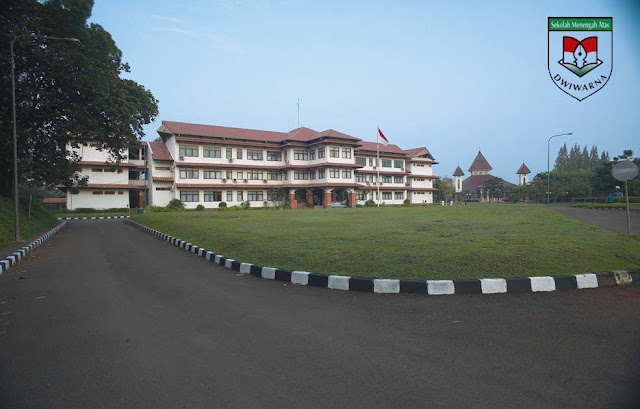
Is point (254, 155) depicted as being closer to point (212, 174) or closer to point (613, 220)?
point (212, 174)

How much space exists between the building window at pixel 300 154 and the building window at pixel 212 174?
31.4 ft

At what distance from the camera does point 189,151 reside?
41438mm

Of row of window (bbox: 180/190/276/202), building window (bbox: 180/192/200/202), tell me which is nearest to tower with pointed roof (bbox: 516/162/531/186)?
row of window (bbox: 180/190/276/202)

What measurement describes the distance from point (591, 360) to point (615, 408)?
82cm

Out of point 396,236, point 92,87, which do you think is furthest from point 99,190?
point 396,236

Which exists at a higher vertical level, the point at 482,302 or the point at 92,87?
the point at 92,87

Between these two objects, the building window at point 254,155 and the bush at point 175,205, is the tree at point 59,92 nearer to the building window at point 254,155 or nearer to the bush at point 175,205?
the bush at point 175,205

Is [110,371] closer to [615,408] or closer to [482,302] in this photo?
[615,408]

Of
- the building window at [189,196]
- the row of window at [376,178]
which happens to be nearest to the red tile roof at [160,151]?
the building window at [189,196]

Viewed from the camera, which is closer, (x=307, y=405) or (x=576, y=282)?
(x=307, y=405)

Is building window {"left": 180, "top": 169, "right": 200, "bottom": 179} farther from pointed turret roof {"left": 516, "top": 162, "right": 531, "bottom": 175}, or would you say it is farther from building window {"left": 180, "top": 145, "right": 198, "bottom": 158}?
pointed turret roof {"left": 516, "top": 162, "right": 531, "bottom": 175}

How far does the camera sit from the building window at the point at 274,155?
46.9 m

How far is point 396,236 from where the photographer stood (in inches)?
369

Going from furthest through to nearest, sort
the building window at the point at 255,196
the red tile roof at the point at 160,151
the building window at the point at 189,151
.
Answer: the building window at the point at 255,196
the red tile roof at the point at 160,151
the building window at the point at 189,151
